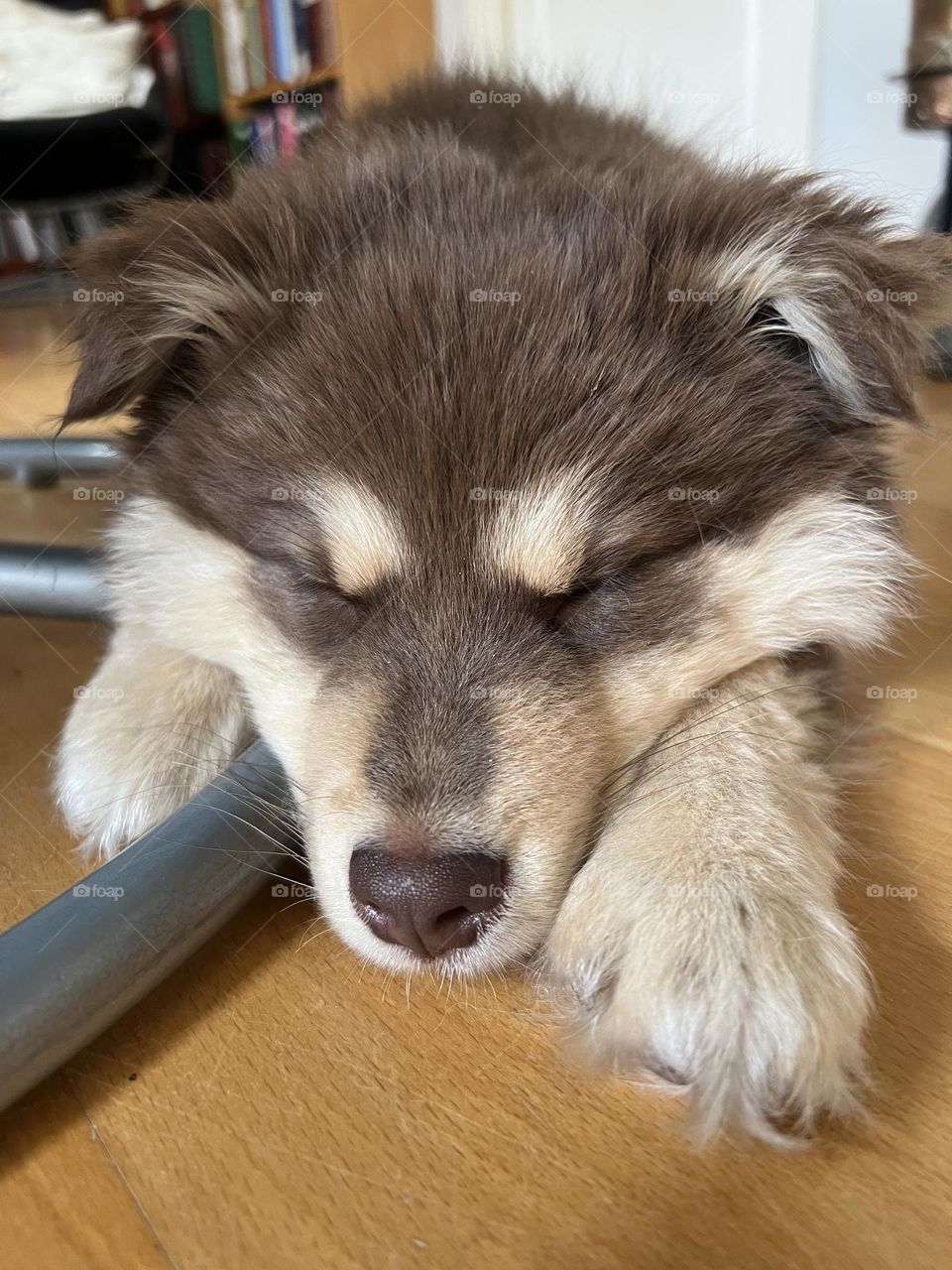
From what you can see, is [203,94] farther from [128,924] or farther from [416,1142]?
[416,1142]

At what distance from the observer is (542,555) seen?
143 centimetres

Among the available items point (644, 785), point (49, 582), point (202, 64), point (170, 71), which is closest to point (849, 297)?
point (644, 785)

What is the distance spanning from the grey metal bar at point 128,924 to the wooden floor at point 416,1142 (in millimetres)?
82

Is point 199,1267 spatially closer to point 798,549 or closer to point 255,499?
point 255,499

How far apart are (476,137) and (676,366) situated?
842 mm

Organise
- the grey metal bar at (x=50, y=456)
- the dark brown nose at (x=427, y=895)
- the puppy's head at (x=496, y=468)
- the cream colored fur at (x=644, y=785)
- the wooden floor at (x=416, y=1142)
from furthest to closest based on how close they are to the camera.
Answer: the grey metal bar at (x=50, y=456) → the puppy's head at (x=496, y=468) → the dark brown nose at (x=427, y=895) → the cream colored fur at (x=644, y=785) → the wooden floor at (x=416, y=1142)

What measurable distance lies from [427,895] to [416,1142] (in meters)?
0.27

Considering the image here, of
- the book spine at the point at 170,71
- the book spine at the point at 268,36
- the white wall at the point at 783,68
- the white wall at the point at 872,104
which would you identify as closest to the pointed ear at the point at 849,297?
the white wall at the point at 783,68

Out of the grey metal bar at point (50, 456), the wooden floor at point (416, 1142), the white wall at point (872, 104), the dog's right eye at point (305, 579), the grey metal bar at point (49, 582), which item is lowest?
the grey metal bar at point (50, 456)

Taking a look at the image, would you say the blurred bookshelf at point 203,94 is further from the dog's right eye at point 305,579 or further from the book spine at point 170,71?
the dog's right eye at point 305,579

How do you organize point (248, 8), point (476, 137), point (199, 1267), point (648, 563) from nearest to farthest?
point (199, 1267) → point (648, 563) → point (476, 137) → point (248, 8)

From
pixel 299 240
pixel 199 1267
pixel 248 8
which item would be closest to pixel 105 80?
pixel 248 8

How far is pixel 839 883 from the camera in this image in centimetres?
141

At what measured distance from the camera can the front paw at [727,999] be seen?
1091 mm
